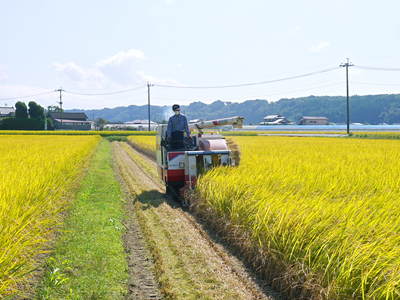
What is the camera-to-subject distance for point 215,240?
6.82 metres

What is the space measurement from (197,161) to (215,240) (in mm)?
3733

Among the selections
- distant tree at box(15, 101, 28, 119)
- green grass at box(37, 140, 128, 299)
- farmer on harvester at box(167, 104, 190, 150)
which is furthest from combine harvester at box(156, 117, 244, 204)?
distant tree at box(15, 101, 28, 119)

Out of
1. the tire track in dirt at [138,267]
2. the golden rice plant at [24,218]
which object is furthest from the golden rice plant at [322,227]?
the golden rice plant at [24,218]

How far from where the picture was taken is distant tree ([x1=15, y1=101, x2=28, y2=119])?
246 ft

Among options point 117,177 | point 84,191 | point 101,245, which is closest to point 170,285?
point 101,245

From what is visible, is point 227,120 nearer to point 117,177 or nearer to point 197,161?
point 197,161

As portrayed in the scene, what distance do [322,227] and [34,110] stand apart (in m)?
81.4

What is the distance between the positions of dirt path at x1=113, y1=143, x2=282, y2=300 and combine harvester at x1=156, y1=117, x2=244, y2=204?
1002mm

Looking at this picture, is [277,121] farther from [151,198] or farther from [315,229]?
[315,229]

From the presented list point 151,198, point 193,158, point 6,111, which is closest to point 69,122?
point 6,111

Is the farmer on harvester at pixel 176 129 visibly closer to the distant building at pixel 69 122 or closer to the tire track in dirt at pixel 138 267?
the tire track in dirt at pixel 138 267

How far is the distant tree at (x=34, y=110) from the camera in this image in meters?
76.9

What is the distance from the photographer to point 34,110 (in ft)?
253

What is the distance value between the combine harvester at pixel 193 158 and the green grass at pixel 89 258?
5.52ft
